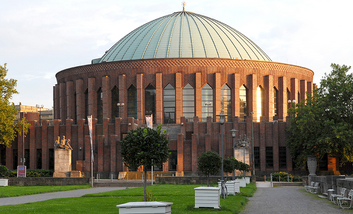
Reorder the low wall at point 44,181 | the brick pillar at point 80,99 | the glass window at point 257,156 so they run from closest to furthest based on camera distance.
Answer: the low wall at point 44,181
the glass window at point 257,156
the brick pillar at point 80,99

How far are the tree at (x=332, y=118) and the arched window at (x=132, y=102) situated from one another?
26.1 m

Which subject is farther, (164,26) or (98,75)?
(164,26)

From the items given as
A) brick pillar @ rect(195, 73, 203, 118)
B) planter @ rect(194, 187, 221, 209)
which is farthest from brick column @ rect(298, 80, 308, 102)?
planter @ rect(194, 187, 221, 209)

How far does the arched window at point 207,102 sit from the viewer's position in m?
69.2

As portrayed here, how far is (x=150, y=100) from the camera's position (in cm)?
6962

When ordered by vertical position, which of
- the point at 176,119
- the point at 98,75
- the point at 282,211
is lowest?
the point at 282,211

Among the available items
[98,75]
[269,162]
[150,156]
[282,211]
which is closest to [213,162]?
[282,211]

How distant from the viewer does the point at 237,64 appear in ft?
230

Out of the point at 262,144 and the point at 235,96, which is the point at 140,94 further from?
the point at 262,144

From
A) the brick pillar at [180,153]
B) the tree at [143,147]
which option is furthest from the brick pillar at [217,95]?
the tree at [143,147]

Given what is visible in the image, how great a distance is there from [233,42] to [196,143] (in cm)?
2719

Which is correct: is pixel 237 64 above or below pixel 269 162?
above

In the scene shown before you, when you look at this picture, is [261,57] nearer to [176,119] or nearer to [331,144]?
[176,119]

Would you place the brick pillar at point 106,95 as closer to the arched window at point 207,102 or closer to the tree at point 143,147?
the arched window at point 207,102
